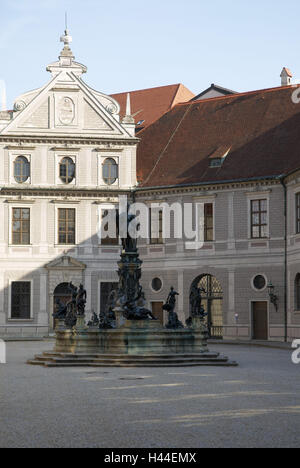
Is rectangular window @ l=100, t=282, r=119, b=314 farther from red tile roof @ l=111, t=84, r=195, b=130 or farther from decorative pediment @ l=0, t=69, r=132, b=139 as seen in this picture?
red tile roof @ l=111, t=84, r=195, b=130

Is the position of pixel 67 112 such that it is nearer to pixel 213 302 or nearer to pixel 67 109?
pixel 67 109

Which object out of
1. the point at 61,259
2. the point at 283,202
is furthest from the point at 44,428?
the point at 61,259

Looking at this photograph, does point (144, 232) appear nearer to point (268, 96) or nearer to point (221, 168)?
point (221, 168)

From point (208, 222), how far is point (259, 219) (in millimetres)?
A: 3153

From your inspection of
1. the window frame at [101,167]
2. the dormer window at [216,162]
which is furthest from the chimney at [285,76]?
the window frame at [101,167]

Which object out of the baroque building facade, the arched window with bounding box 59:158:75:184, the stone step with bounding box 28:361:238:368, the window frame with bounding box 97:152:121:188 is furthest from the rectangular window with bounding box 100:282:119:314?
the stone step with bounding box 28:361:238:368

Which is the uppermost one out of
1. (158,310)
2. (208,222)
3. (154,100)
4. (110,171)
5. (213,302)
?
(154,100)

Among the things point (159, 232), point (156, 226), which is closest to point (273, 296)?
point (159, 232)

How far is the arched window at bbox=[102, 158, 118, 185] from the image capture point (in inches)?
1996

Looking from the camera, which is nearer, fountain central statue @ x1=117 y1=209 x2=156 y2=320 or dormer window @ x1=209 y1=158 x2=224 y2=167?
fountain central statue @ x1=117 y1=209 x2=156 y2=320

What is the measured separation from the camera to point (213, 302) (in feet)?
159

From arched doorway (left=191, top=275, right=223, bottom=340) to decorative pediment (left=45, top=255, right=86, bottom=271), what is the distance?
6.71 metres

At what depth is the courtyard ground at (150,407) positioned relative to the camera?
12.4m
